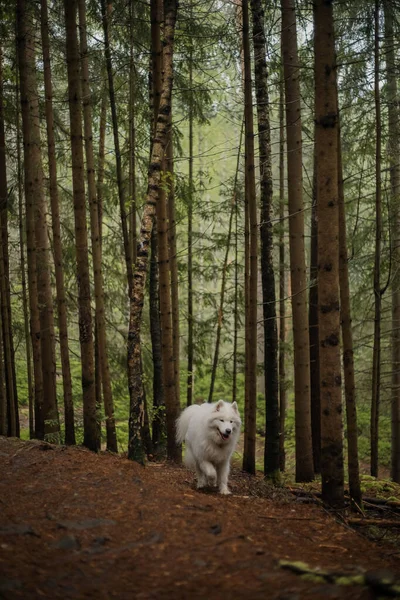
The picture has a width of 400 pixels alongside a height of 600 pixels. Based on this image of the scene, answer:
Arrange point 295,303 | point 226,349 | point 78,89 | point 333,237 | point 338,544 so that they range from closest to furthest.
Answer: point 338,544 → point 333,237 → point 78,89 → point 295,303 → point 226,349

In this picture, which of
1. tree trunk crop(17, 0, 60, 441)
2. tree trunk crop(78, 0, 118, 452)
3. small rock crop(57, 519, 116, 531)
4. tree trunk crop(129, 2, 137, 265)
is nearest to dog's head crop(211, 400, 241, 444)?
small rock crop(57, 519, 116, 531)

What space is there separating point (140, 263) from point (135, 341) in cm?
114

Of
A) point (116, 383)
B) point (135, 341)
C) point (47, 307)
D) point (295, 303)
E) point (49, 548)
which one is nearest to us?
point (49, 548)

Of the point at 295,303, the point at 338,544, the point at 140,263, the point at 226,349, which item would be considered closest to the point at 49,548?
the point at 338,544

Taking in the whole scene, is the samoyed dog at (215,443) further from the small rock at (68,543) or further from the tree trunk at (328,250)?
the small rock at (68,543)

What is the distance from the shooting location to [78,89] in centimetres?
930

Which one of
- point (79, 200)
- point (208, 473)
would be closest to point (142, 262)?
point (79, 200)

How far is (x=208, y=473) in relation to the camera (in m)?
7.84

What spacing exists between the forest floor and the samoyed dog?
2.71 ft

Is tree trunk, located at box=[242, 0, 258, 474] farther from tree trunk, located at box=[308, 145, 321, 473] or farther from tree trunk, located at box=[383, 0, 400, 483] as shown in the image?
tree trunk, located at box=[383, 0, 400, 483]

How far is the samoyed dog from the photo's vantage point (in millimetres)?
7902

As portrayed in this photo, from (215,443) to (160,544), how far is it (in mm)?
3467

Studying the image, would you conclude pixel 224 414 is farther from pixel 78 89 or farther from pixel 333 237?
pixel 78 89

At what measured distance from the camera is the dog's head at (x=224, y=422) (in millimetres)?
7789
